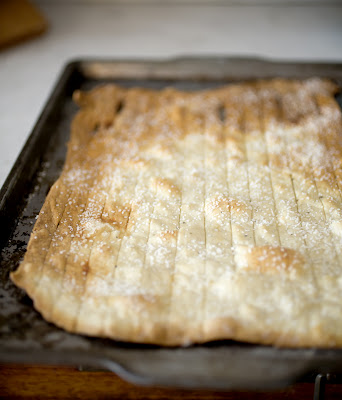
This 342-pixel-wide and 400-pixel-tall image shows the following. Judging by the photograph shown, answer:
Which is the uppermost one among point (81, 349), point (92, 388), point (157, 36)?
point (157, 36)

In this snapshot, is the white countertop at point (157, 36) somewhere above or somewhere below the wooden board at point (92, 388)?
above

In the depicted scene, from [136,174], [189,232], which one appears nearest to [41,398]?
[189,232]

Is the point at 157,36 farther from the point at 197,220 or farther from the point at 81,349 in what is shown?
the point at 81,349

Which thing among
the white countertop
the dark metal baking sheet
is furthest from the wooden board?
the white countertop

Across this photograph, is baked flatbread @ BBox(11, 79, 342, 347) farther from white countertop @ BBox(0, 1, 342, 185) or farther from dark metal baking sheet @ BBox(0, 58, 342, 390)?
white countertop @ BBox(0, 1, 342, 185)

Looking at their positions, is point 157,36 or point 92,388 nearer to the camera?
point 92,388

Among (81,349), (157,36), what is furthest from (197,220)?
(157,36)

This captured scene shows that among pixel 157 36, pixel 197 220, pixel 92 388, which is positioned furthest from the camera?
pixel 157 36

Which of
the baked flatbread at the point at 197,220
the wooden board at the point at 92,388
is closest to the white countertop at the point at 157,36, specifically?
the baked flatbread at the point at 197,220

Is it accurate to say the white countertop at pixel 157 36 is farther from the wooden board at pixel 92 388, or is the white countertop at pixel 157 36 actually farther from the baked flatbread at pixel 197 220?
the wooden board at pixel 92 388
